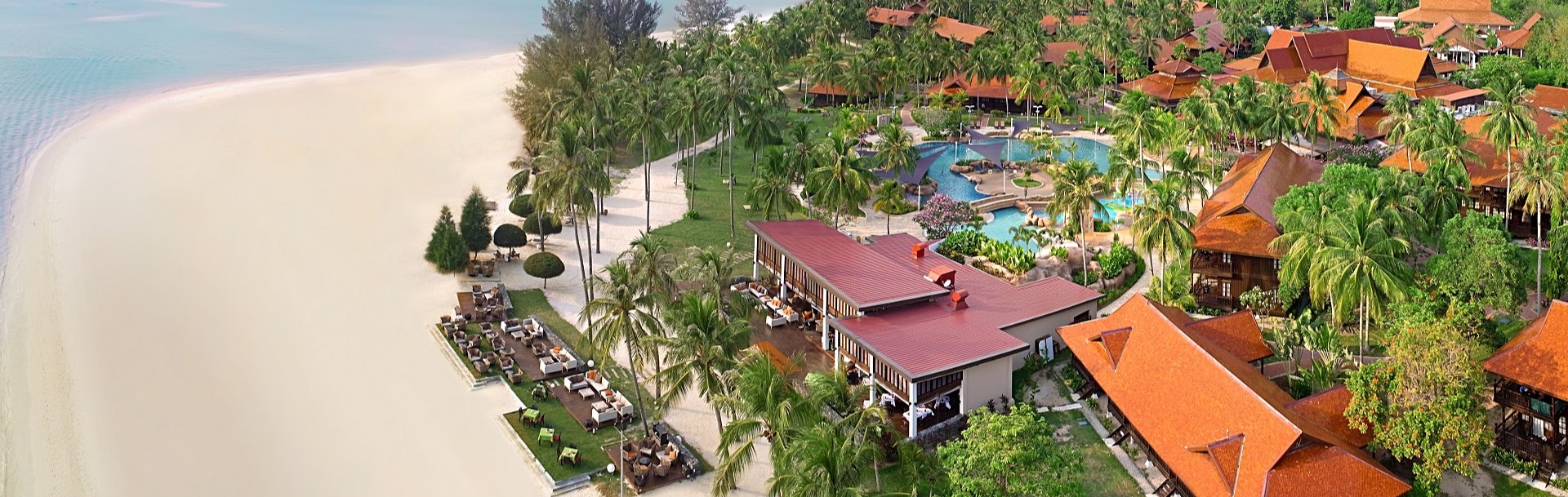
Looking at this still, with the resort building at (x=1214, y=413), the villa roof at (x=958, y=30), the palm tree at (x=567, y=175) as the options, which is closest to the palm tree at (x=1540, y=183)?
the resort building at (x=1214, y=413)

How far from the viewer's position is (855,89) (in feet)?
307

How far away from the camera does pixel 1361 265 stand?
139 ft

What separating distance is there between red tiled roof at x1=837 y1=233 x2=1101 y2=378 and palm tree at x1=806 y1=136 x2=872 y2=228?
752 cm

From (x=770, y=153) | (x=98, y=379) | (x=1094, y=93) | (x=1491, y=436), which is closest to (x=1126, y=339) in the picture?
(x=1491, y=436)

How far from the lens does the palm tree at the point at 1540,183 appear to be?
160ft

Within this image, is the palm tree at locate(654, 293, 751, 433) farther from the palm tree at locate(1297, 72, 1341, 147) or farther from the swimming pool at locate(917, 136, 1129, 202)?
the palm tree at locate(1297, 72, 1341, 147)

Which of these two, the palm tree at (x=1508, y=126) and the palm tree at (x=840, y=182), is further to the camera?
the palm tree at (x=840, y=182)

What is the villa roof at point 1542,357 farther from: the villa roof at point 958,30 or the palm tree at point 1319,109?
the villa roof at point 958,30

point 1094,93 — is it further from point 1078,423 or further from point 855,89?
point 1078,423

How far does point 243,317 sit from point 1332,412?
4081 cm

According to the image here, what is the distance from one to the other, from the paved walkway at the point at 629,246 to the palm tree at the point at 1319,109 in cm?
3561

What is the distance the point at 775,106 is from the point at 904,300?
4222 cm

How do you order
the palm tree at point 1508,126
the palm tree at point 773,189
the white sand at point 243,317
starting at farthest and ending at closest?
the palm tree at point 773,189
the palm tree at point 1508,126
the white sand at point 243,317

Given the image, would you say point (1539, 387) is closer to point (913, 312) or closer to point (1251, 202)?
point (1251, 202)
